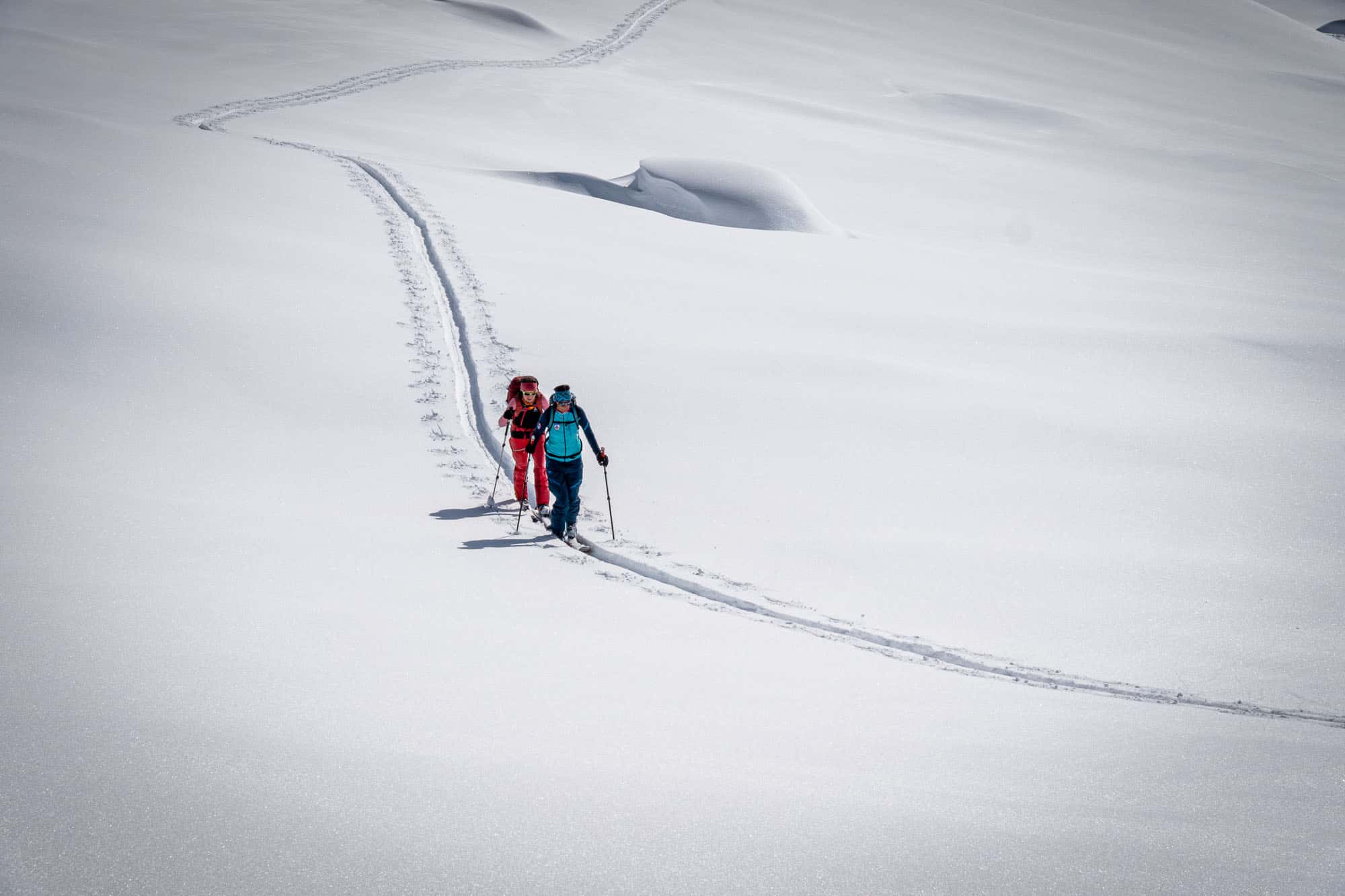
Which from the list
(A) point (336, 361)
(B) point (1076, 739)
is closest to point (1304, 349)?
(B) point (1076, 739)

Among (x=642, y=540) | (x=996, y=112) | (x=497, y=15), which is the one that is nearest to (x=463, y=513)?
(x=642, y=540)

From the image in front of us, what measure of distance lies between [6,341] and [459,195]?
364 inches

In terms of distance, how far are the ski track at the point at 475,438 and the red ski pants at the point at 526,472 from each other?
44 centimetres

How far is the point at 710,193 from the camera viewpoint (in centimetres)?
1984

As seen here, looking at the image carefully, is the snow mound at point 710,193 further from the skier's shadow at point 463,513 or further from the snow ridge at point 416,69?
the skier's shadow at point 463,513

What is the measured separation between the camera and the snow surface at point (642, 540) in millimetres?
3654

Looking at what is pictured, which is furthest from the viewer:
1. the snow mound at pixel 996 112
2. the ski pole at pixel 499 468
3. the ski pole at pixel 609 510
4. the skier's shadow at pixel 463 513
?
the snow mound at pixel 996 112

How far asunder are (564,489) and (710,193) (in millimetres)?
13693

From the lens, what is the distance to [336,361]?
10086mm

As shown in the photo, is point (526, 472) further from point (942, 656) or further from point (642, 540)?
point (942, 656)

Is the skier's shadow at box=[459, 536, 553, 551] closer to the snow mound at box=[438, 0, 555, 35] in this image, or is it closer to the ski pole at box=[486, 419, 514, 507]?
the ski pole at box=[486, 419, 514, 507]

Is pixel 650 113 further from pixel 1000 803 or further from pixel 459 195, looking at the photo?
pixel 1000 803

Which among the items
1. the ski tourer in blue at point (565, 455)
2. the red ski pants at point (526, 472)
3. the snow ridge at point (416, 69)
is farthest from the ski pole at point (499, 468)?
the snow ridge at point (416, 69)

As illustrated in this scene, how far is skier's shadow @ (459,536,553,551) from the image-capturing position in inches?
279
